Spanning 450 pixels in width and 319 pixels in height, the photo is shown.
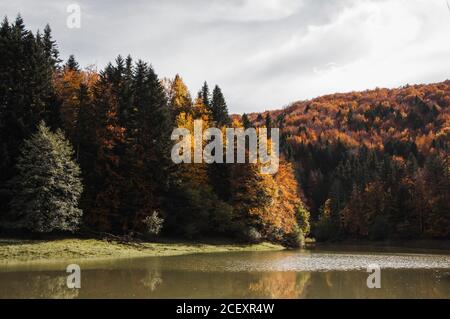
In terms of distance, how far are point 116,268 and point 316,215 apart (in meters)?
115

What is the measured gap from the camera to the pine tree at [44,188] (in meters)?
44.5

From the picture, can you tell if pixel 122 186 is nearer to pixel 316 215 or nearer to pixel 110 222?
pixel 110 222

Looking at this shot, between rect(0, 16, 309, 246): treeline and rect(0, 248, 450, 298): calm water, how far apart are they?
1118 cm

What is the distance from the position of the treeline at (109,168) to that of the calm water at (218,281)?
11.2 metres

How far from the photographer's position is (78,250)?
42.7m

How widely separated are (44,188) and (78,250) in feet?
22.1

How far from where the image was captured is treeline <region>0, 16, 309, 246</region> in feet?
152

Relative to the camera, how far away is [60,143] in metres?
48.6

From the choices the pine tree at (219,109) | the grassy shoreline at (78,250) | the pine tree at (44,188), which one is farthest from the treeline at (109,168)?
the pine tree at (219,109)

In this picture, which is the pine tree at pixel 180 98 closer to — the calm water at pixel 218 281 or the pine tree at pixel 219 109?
the pine tree at pixel 219 109

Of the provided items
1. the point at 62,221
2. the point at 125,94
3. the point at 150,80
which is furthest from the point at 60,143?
the point at 150,80

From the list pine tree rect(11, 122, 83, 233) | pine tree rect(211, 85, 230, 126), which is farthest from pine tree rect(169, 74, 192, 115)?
pine tree rect(11, 122, 83, 233)

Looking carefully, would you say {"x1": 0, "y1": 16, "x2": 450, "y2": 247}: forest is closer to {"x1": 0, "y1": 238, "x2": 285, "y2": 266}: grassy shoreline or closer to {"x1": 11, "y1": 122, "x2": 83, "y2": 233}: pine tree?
{"x1": 11, "y1": 122, "x2": 83, "y2": 233}: pine tree

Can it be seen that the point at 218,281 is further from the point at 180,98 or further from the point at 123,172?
the point at 180,98
